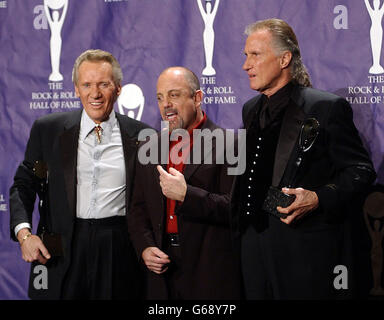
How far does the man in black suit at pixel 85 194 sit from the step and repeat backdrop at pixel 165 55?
13.4 inches

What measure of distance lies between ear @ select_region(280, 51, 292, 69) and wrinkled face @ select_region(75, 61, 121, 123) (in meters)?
0.92

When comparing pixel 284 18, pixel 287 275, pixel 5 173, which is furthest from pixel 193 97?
pixel 5 173

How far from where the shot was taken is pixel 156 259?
9.21 feet

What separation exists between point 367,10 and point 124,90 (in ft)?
4.79

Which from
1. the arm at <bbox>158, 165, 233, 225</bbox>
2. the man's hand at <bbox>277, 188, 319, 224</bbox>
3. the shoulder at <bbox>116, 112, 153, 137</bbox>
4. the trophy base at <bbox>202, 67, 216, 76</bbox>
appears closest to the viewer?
the man's hand at <bbox>277, 188, 319, 224</bbox>

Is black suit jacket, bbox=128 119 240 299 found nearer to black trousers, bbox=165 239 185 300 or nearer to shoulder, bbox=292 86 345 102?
black trousers, bbox=165 239 185 300

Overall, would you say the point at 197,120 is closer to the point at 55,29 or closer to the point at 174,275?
the point at 174,275

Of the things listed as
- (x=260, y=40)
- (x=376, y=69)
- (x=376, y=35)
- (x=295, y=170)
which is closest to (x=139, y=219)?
(x=295, y=170)

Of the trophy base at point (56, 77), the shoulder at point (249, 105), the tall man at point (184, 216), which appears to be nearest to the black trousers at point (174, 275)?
the tall man at point (184, 216)

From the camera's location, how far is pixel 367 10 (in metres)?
3.12

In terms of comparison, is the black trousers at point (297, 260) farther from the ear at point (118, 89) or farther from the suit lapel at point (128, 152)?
the ear at point (118, 89)

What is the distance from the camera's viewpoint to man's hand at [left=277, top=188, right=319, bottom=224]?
2562 millimetres

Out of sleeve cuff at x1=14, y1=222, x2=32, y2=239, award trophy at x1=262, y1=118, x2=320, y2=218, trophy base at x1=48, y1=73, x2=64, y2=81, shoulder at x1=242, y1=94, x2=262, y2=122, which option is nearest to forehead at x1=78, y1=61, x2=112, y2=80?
trophy base at x1=48, y1=73, x2=64, y2=81

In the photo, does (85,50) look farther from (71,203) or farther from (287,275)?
(287,275)
